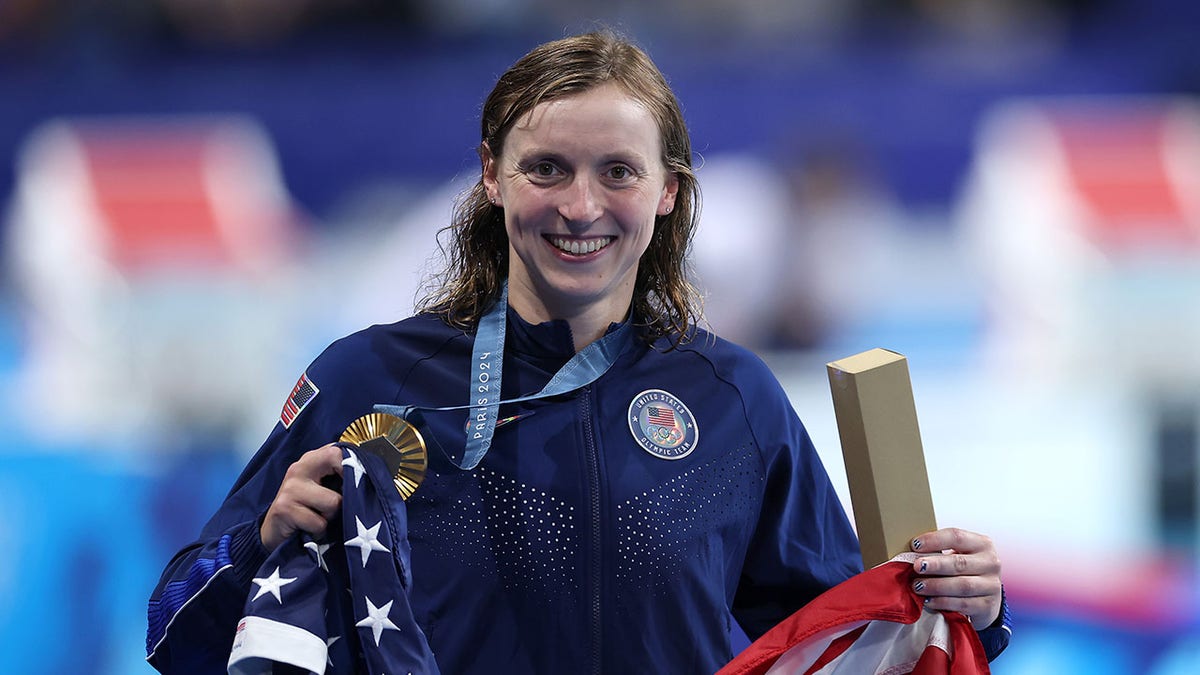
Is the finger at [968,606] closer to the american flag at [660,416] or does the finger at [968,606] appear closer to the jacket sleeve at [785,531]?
the jacket sleeve at [785,531]

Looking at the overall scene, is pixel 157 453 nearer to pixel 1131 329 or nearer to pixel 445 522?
pixel 445 522

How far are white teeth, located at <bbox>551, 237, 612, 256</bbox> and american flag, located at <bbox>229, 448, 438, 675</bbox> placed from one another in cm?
34

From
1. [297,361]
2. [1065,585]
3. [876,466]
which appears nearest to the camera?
[876,466]

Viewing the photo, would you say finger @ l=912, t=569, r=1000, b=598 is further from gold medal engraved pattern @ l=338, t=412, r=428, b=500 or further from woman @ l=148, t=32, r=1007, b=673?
gold medal engraved pattern @ l=338, t=412, r=428, b=500

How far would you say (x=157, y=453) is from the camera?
4031mm

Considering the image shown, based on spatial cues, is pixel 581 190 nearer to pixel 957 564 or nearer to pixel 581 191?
pixel 581 191

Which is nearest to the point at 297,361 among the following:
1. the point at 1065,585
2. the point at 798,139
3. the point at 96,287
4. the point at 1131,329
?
the point at 96,287

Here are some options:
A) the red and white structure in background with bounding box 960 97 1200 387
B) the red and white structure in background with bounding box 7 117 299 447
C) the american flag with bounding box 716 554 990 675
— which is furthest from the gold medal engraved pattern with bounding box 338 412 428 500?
the red and white structure in background with bounding box 960 97 1200 387

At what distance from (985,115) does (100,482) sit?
315cm

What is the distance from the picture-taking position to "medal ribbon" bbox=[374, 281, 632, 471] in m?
1.53

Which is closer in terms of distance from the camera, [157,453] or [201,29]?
[157,453]

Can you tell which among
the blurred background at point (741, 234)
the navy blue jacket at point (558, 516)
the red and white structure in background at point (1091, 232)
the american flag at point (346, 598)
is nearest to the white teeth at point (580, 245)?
the navy blue jacket at point (558, 516)

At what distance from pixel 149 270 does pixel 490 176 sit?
2.97 m

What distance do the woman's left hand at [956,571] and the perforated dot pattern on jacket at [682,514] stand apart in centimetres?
23
